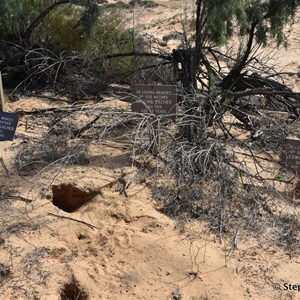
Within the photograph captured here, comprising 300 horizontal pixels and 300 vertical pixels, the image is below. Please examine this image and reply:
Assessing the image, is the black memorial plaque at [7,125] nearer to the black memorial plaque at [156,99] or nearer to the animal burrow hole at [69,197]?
the animal burrow hole at [69,197]

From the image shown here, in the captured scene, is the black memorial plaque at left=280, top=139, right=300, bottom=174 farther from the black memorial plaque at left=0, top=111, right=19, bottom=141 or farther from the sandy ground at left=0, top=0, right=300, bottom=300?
the black memorial plaque at left=0, top=111, right=19, bottom=141

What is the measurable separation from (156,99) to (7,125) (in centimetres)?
148

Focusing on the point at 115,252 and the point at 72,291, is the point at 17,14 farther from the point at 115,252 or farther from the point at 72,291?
the point at 72,291

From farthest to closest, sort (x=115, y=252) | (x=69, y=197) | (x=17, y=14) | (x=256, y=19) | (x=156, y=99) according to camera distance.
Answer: (x=17, y=14)
(x=256, y=19)
(x=156, y=99)
(x=69, y=197)
(x=115, y=252)

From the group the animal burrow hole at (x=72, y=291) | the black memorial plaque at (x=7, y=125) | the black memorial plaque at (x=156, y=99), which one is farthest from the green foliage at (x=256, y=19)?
the animal burrow hole at (x=72, y=291)

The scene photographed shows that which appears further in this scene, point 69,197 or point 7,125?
point 7,125

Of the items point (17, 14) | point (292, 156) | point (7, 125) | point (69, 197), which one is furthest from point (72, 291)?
point (17, 14)

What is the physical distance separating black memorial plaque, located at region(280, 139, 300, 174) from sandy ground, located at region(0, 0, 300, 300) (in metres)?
0.94

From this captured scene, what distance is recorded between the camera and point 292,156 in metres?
5.00

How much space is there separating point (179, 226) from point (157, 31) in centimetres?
948

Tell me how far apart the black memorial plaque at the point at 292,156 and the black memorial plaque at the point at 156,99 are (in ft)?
3.73

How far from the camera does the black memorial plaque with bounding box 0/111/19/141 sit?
5418 mm

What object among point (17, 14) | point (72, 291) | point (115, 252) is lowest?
point (72, 291)

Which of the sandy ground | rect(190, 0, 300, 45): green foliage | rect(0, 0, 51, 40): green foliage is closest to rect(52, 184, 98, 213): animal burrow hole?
the sandy ground
